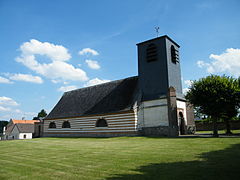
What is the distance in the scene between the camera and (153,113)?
21422mm

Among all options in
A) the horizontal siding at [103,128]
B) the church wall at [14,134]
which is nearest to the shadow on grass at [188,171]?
the horizontal siding at [103,128]

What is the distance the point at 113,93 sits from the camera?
25.2 metres

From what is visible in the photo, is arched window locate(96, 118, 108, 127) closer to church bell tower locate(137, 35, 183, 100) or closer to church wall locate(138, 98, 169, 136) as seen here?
church wall locate(138, 98, 169, 136)

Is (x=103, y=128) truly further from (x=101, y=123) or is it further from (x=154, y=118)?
(x=154, y=118)

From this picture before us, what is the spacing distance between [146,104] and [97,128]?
6.92 m

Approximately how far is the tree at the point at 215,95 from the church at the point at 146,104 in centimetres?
264

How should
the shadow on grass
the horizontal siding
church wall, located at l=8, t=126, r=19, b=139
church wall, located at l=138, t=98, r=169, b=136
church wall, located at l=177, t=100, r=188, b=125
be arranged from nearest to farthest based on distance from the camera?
the shadow on grass < church wall, located at l=138, t=98, r=169, b=136 < the horizontal siding < church wall, located at l=177, t=100, r=188, b=125 < church wall, located at l=8, t=126, r=19, b=139

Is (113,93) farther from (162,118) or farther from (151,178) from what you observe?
(151,178)

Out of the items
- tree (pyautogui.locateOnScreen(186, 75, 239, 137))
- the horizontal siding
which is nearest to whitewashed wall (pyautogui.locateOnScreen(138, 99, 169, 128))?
the horizontal siding

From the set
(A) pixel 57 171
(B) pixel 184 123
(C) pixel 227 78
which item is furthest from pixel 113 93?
(A) pixel 57 171

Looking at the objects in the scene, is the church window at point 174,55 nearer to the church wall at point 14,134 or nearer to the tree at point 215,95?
the tree at point 215,95

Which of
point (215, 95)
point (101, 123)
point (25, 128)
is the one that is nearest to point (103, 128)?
point (101, 123)

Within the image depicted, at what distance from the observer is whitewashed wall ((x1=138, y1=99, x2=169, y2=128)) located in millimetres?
20703

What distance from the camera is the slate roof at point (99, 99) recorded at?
74.9 feet
